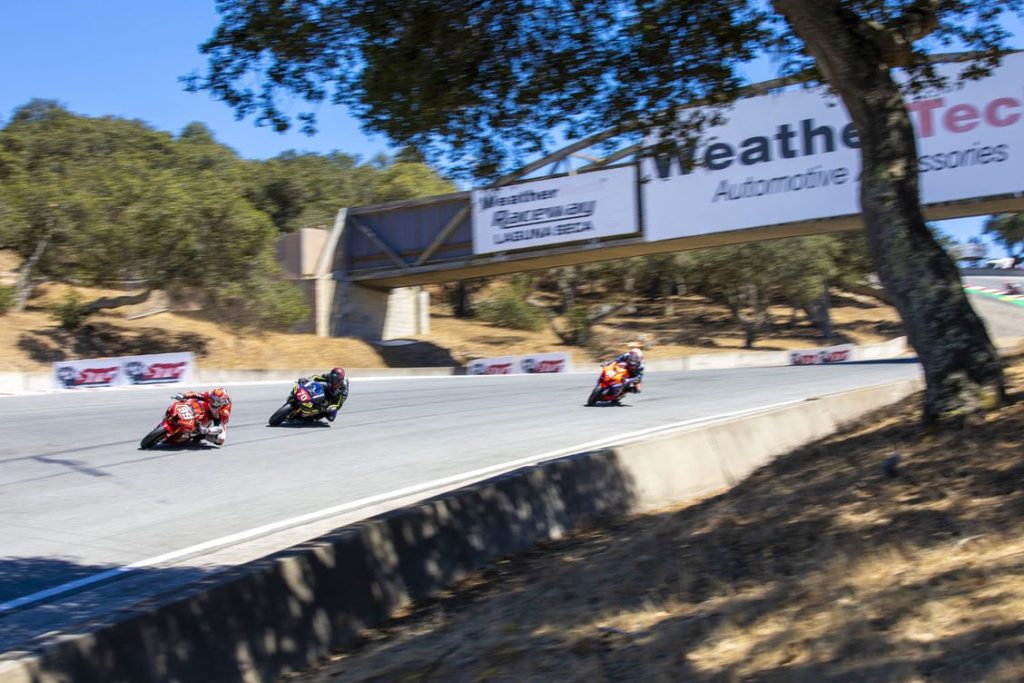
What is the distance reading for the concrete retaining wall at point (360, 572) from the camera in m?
4.52

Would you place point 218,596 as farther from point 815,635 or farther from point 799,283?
point 799,283

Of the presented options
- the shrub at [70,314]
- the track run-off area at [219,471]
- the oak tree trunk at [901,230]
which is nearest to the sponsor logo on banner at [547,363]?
the track run-off area at [219,471]

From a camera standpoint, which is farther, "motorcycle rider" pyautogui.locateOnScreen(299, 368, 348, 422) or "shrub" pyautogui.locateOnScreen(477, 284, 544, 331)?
"shrub" pyautogui.locateOnScreen(477, 284, 544, 331)

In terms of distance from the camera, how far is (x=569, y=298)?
64.2 m

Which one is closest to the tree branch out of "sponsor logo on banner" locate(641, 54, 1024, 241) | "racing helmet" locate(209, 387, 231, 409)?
"racing helmet" locate(209, 387, 231, 409)

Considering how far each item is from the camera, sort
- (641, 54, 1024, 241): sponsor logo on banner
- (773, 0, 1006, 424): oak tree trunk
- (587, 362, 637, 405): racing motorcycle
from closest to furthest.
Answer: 1. (773, 0, 1006, 424): oak tree trunk
2. (587, 362, 637, 405): racing motorcycle
3. (641, 54, 1024, 241): sponsor logo on banner

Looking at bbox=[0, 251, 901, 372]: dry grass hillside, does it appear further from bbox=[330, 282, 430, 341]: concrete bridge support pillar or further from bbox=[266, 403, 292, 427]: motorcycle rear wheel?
bbox=[266, 403, 292, 427]: motorcycle rear wheel

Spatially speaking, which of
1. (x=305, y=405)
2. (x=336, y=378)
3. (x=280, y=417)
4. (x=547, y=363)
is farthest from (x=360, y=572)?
(x=547, y=363)

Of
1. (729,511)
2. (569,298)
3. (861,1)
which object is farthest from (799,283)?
(729,511)

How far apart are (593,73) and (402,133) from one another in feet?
6.34

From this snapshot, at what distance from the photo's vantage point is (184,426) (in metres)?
13.5

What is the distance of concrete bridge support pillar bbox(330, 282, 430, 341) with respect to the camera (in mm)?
49531

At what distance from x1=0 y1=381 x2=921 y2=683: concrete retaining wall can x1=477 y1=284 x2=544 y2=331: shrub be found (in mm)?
48430

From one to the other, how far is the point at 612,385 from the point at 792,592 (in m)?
16.4
